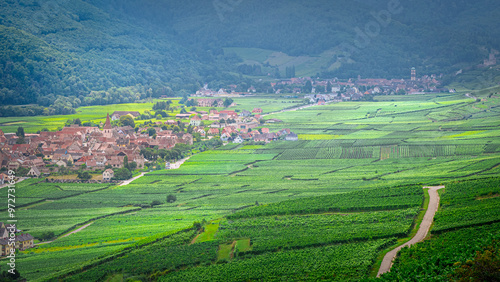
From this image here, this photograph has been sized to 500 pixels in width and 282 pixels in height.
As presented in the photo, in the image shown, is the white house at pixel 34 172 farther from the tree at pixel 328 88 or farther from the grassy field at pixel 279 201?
the tree at pixel 328 88

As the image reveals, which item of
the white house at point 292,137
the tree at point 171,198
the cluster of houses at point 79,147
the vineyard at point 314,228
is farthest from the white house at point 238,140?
the vineyard at point 314,228

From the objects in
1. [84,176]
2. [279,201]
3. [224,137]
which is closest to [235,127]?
[224,137]

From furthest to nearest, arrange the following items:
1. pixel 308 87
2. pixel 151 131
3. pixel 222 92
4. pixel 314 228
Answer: pixel 308 87, pixel 222 92, pixel 151 131, pixel 314 228

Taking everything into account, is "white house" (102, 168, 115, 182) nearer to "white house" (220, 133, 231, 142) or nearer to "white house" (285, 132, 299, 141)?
"white house" (220, 133, 231, 142)

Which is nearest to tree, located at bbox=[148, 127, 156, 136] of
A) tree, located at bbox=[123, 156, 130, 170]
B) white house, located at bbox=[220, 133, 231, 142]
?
white house, located at bbox=[220, 133, 231, 142]

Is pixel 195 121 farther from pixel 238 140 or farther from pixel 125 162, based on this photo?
pixel 125 162
